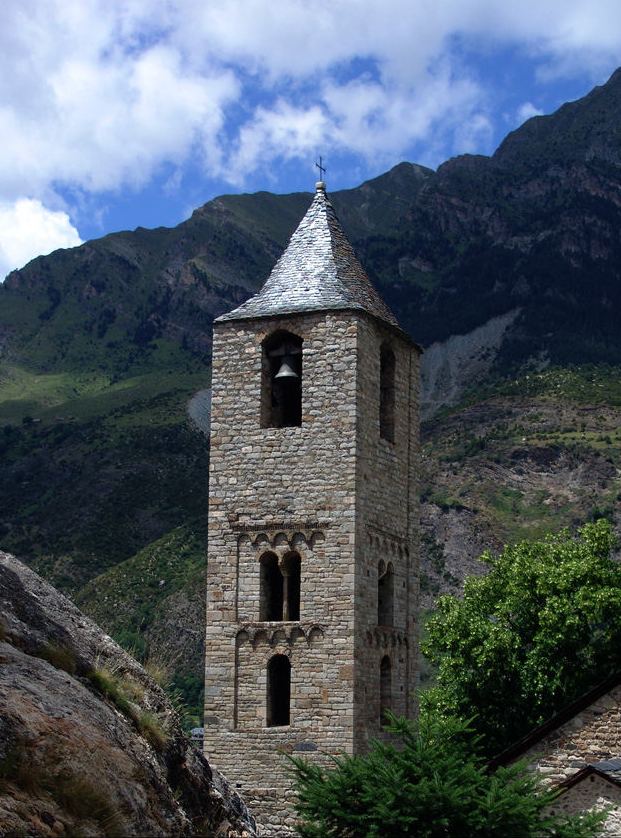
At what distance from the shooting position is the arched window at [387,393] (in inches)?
1025

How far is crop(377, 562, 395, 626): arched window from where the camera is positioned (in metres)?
25.3

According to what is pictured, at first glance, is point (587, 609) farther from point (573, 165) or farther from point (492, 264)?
point (573, 165)

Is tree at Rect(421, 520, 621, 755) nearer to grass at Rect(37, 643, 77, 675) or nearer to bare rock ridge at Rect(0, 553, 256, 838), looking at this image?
bare rock ridge at Rect(0, 553, 256, 838)

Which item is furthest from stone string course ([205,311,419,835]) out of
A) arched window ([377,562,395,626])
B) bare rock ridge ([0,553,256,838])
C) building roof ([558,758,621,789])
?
bare rock ridge ([0,553,256,838])

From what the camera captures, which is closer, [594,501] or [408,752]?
[408,752]

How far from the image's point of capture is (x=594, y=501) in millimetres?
86062

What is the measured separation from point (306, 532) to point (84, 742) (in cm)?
1451

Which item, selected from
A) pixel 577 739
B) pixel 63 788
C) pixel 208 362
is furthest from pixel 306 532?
pixel 208 362

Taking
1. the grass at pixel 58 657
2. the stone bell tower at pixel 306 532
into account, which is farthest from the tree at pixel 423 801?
the grass at pixel 58 657

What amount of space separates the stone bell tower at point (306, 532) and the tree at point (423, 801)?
454cm

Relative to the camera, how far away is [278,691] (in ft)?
79.7

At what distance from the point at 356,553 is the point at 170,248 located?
152m

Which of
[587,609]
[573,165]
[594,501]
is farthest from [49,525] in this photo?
[573,165]

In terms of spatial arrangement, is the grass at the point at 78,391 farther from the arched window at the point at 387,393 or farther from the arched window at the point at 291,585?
the arched window at the point at 291,585
